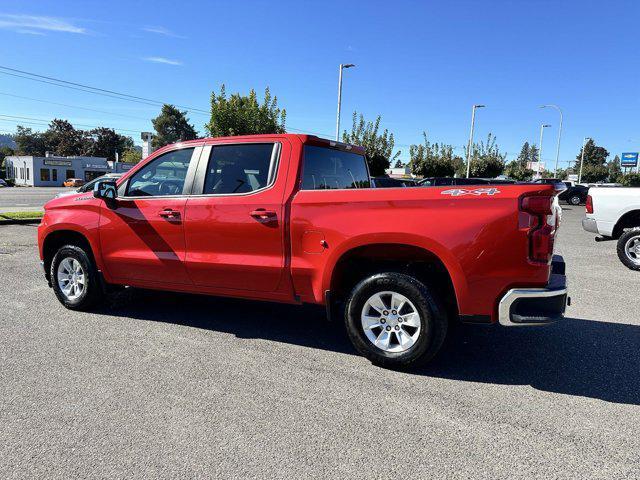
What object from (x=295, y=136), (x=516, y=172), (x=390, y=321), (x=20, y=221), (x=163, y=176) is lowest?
(x=20, y=221)

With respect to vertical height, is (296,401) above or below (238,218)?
below

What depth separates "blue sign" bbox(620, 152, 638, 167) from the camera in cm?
8488

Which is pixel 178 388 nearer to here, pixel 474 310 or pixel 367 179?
pixel 474 310

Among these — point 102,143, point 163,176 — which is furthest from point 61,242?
point 102,143

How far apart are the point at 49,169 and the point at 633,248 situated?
75401 mm

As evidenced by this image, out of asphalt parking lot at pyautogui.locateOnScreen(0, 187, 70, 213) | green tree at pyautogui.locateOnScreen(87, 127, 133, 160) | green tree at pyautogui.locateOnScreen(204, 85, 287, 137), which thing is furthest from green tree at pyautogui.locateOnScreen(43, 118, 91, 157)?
green tree at pyautogui.locateOnScreen(204, 85, 287, 137)

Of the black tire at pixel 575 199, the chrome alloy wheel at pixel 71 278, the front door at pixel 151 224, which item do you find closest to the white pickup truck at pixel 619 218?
the front door at pixel 151 224

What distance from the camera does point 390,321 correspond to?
3.79 m

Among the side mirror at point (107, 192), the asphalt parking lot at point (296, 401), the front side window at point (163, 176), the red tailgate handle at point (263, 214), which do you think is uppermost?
the front side window at point (163, 176)

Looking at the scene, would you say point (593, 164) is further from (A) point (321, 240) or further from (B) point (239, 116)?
(A) point (321, 240)

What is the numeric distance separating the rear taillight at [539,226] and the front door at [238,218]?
1932 millimetres

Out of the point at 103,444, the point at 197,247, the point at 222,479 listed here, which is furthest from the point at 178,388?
the point at 197,247

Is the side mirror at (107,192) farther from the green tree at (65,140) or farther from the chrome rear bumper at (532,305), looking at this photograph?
the green tree at (65,140)

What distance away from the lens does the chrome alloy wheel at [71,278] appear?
5.28 meters
